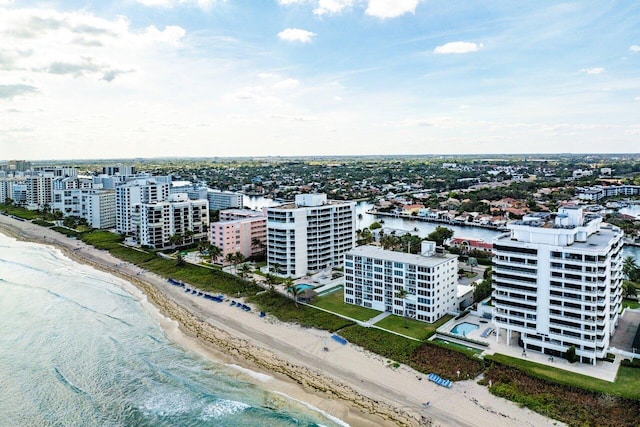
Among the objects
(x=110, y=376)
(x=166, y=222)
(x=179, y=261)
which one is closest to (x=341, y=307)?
(x=110, y=376)

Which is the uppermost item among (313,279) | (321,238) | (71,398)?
(321,238)

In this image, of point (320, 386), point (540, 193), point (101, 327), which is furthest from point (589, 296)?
point (540, 193)

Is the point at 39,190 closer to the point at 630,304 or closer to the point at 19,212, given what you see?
the point at 19,212

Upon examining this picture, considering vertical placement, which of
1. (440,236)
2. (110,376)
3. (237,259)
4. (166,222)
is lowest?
(110,376)

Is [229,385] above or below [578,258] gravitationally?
below

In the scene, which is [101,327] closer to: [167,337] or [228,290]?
[167,337]

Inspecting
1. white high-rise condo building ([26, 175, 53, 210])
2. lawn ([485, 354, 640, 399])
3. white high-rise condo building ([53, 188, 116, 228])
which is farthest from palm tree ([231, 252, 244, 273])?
white high-rise condo building ([26, 175, 53, 210])

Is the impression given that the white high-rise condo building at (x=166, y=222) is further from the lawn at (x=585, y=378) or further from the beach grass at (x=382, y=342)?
the lawn at (x=585, y=378)

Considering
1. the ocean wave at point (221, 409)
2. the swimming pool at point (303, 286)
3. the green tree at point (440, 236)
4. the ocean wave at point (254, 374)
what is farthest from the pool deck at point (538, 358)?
the green tree at point (440, 236)
